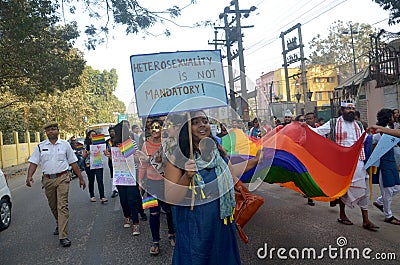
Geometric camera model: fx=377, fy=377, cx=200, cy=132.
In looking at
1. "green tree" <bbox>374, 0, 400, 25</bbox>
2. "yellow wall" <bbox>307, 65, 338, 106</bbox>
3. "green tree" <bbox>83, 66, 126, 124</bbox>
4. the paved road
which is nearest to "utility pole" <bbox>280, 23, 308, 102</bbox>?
"green tree" <bbox>374, 0, 400, 25</bbox>

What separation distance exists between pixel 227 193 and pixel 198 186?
275mm

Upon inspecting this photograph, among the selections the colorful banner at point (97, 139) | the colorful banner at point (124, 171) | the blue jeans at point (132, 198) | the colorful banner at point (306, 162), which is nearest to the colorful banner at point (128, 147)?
the colorful banner at point (124, 171)

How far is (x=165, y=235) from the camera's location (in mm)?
5453

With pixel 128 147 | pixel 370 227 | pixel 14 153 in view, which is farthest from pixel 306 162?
pixel 14 153

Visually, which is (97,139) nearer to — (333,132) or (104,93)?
(333,132)

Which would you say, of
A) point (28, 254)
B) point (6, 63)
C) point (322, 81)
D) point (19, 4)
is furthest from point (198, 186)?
point (322, 81)

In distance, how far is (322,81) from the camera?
5034cm

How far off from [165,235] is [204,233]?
9.54ft

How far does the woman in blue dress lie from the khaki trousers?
9.87 ft

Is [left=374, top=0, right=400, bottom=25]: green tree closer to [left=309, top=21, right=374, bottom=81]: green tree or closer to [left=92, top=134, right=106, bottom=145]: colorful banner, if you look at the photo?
[left=92, top=134, right=106, bottom=145]: colorful banner

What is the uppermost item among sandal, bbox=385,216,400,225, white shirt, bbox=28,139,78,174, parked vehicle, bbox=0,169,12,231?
white shirt, bbox=28,139,78,174

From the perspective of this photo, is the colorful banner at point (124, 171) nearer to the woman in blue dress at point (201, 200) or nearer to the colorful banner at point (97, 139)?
the colorful banner at point (97, 139)

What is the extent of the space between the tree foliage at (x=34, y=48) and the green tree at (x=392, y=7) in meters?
10.1

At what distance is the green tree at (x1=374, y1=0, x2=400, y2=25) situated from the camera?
470 inches
